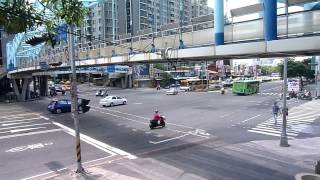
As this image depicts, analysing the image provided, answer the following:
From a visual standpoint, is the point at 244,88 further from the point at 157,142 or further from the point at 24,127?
the point at 157,142

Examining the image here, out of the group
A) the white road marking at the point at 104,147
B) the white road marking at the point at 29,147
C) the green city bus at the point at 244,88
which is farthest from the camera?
the green city bus at the point at 244,88

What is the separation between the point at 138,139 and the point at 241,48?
11.2m

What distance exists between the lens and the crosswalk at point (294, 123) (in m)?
27.0

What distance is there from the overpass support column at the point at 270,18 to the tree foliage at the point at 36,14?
9.06 metres

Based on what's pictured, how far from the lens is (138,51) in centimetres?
2614

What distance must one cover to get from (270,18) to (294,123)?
19.0 metres

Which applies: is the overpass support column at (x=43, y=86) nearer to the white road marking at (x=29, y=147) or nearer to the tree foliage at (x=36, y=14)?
the white road marking at (x=29, y=147)

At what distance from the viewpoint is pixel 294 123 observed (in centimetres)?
3127

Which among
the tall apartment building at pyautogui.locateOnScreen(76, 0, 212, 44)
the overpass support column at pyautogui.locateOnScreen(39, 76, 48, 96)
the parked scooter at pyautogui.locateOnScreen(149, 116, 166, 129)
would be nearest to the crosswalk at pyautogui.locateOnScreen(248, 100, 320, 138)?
the parked scooter at pyautogui.locateOnScreen(149, 116, 166, 129)

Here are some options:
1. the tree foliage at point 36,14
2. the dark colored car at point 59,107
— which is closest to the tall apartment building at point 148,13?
the dark colored car at point 59,107

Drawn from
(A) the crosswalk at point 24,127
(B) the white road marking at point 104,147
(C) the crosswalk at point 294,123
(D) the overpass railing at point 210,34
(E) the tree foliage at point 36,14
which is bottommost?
(A) the crosswalk at point 24,127

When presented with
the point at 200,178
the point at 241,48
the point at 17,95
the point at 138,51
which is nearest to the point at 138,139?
the point at 138,51

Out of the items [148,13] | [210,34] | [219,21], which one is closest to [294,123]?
[210,34]

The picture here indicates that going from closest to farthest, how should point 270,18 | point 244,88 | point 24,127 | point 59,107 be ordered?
point 270,18 < point 24,127 < point 59,107 < point 244,88
